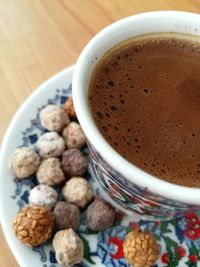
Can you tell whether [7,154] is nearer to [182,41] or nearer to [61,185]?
[61,185]

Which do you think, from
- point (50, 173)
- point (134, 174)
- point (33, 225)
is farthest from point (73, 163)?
point (134, 174)

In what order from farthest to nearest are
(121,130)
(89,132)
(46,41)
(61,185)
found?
(46,41), (61,185), (121,130), (89,132)

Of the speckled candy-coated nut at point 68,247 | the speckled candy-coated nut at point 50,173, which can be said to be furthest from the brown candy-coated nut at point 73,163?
the speckled candy-coated nut at point 68,247

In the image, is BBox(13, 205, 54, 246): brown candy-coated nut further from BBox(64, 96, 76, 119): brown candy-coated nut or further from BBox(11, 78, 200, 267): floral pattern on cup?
BBox(64, 96, 76, 119): brown candy-coated nut

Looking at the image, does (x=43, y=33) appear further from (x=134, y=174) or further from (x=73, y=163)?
(x=134, y=174)

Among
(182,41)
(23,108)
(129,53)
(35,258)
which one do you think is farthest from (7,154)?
(182,41)

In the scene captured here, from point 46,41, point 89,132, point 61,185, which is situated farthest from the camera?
point 46,41

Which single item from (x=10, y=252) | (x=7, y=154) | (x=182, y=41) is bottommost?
(x=10, y=252)
